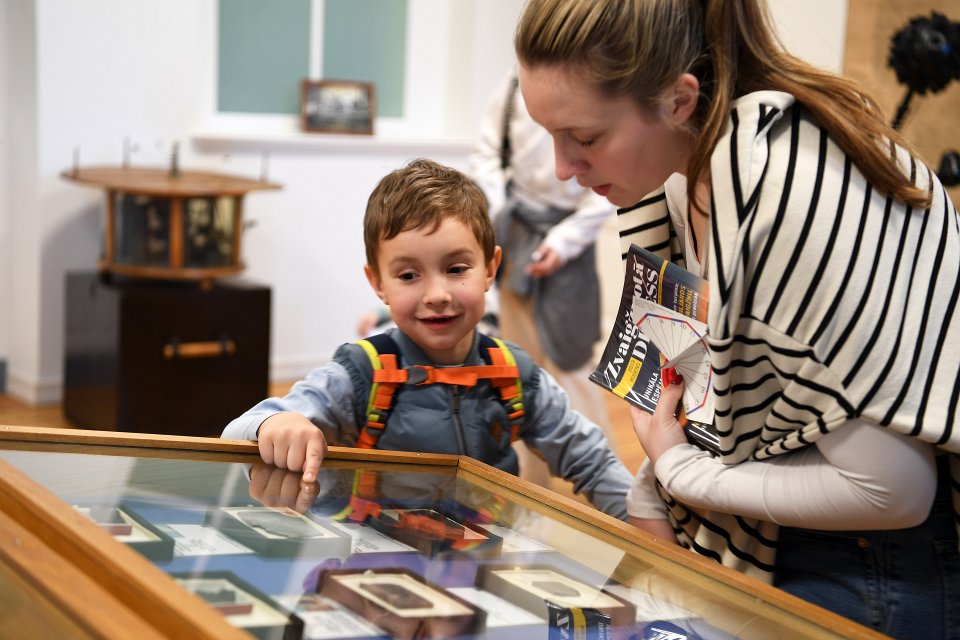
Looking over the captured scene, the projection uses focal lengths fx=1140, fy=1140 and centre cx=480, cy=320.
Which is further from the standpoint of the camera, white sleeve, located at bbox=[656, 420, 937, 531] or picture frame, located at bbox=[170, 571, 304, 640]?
white sleeve, located at bbox=[656, 420, 937, 531]

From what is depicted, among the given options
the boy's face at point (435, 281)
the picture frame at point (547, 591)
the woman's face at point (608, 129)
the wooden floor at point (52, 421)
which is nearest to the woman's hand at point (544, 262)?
the wooden floor at point (52, 421)

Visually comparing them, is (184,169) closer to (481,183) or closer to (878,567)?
(481,183)

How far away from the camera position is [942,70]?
2826mm

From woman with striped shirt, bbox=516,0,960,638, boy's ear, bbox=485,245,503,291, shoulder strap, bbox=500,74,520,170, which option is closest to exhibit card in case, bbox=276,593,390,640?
woman with striped shirt, bbox=516,0,960,638

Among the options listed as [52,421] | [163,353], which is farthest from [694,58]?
[52,421]

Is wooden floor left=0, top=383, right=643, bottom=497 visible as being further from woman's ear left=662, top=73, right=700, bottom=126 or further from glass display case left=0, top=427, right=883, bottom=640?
woman's ear left=662, top=73, right=700, bottom=126

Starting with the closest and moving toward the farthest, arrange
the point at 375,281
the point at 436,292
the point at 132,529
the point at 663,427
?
the point at 132,529 < the point at 663,427 < the point at 436,292 < the point at 375,281

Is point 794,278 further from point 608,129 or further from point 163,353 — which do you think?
point 163,353

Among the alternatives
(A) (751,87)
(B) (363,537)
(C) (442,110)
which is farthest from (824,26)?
(B) (363,537)

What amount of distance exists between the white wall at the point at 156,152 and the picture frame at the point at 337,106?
0.32ft

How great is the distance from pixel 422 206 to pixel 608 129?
477mm

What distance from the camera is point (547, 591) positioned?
109 cm

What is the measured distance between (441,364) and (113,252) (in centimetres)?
279

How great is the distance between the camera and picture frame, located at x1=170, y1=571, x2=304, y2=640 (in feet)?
2.94
